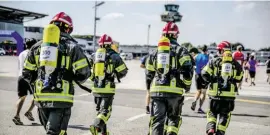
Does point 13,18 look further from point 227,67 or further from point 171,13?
point 227,67

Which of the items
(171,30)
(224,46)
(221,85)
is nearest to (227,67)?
(221,85)

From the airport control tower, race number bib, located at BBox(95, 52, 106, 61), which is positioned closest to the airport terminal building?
the airport control tower

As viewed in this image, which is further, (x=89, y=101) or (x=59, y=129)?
(x=89, y=101)

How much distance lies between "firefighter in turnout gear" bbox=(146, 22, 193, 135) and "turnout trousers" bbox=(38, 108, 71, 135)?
1602 mm

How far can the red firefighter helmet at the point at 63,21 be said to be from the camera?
428cm

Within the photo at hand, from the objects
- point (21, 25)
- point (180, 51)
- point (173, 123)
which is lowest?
point (173, 123)

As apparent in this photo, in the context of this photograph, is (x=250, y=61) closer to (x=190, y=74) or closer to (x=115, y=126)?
(x=115, y=126)

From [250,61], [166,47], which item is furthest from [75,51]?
[250,61]

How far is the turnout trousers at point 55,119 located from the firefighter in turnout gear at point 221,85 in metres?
3.11

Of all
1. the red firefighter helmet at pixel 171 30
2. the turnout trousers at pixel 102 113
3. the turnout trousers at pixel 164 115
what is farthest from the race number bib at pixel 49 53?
the turnout trousers at pixel 102 113

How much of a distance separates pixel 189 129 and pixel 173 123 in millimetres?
2355

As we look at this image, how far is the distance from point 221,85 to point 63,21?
3489 mm

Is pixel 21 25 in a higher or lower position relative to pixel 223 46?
higher

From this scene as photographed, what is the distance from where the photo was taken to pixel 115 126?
305 inches
